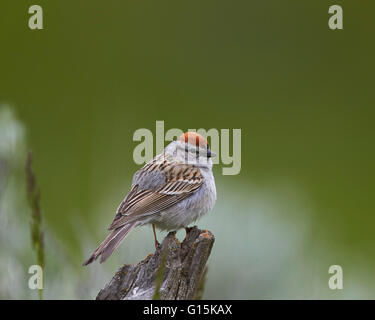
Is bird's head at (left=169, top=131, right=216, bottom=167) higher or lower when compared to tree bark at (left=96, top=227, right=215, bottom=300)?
higher

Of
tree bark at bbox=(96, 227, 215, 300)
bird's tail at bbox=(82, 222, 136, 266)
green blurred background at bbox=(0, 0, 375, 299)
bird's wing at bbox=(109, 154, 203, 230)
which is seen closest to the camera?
tree bark at bbox=(96, 227, 215, 300)

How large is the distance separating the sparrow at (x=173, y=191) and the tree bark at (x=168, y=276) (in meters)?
0.81

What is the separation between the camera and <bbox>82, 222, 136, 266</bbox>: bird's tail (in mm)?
3999

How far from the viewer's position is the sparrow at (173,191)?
185 inches

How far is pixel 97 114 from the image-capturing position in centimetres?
793

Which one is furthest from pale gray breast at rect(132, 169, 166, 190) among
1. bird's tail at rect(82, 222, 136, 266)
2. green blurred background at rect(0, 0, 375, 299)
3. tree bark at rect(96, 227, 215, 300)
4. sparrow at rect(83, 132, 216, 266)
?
tree bark at rect(96, 227, 215, 300)

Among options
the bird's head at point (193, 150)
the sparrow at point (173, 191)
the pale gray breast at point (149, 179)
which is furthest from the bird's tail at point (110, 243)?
the bird's head at point (193, 150)

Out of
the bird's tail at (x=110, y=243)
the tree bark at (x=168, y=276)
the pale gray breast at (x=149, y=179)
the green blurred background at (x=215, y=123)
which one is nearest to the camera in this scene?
the tree bark at (x=168, y=276)

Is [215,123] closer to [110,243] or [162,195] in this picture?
[162,195]

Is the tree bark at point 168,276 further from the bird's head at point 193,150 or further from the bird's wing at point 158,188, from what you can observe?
the bird's head at point 193,150

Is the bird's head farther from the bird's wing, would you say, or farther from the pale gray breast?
the pale gray breast
